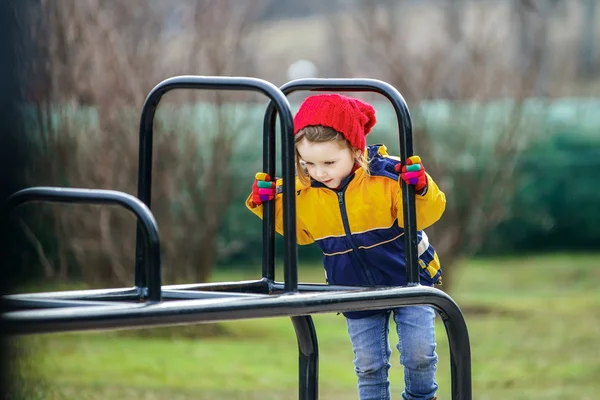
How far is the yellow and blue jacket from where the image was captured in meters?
2.32

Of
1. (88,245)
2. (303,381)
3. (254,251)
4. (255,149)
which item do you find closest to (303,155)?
(303,381)

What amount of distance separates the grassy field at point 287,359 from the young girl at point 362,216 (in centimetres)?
176

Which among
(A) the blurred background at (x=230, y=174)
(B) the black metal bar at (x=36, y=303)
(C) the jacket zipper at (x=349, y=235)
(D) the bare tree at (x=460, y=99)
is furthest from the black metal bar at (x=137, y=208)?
(D) the bare tree at (x=460, y=99)

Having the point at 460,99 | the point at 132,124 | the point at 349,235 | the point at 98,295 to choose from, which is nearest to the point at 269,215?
the point at 349,235

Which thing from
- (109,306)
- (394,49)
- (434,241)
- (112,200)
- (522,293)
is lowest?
(522,293)

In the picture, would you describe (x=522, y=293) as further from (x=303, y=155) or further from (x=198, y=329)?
(x=303, y=155)

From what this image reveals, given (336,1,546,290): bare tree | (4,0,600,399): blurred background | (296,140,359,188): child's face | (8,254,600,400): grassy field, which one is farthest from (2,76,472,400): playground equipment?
(336,1,546,290): bare tree

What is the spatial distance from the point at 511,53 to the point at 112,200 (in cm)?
718

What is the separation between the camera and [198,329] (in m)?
6.61

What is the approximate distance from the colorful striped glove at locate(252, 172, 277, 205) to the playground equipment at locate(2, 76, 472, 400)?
5 cm

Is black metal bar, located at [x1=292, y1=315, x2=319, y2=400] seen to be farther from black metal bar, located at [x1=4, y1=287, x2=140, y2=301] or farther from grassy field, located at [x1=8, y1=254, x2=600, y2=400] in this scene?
grassy field, located at [x1=8, y1=254, x2=600, y2=400]

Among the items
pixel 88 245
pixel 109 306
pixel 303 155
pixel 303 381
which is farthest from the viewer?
pixel 88 245

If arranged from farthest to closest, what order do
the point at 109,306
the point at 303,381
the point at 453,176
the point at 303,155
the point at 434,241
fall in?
the point at 453,176 → the point at 434,241 → the point at 303,381 → the point at 303,155 → the point at 109,306

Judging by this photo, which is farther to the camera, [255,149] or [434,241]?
[255,149]
